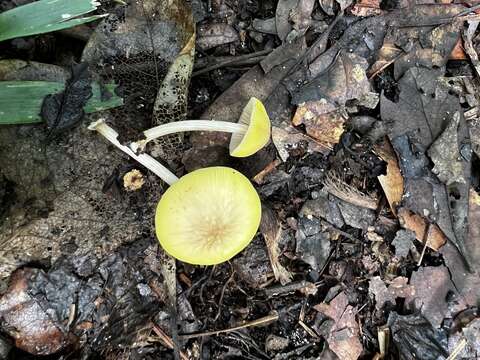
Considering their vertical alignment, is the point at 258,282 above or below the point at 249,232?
below

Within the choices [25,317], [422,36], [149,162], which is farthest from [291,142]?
[25,317]

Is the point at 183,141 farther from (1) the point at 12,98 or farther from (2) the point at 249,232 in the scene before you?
(1) the point at 12,98

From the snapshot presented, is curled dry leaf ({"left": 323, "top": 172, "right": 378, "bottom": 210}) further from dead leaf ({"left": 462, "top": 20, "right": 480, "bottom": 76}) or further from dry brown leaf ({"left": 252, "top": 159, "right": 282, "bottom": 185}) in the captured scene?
dead leaf ({"left": 462, "top": 20, "right": 480, "bottom": 76})

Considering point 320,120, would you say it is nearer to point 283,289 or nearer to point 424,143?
point 424,143

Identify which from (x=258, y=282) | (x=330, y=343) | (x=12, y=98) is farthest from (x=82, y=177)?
(x=330, y=343)

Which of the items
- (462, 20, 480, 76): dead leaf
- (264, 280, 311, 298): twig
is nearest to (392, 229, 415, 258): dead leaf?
(264, 280, 311, 298): twig

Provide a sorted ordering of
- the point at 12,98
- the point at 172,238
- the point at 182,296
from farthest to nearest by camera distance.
Answer: 1. the point at 182,296
2. the point at 12,98
3. the point at 172,238
